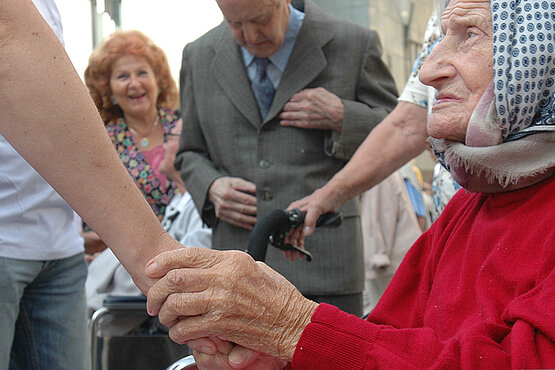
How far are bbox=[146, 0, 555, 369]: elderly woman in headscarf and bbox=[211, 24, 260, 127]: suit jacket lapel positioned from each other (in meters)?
1.29

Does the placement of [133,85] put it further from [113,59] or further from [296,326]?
[296,326]

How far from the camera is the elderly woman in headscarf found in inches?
52.9

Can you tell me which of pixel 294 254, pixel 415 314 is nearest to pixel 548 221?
pixel 415 314

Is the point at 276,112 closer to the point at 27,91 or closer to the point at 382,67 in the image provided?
the point at 382,67

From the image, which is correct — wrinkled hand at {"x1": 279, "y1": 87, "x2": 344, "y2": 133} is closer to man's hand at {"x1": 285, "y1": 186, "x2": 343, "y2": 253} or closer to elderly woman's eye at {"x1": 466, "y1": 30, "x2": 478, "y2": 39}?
man's hand at {"x1": 285, "y1": 186, "x2": 343, "y2": 253}

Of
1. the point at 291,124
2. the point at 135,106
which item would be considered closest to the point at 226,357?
the point at 291,124

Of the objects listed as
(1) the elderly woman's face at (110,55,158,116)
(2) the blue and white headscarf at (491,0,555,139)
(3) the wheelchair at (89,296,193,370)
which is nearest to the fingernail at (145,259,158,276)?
(2) the blue and white headscarf at (491,0,555,139)

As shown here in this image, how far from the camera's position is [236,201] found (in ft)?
9.16

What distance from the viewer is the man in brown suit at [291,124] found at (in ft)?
9.00

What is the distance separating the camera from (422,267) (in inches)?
70.4

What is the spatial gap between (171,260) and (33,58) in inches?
20.5

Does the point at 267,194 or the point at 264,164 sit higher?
the point at 264,164

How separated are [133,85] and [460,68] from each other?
293cm

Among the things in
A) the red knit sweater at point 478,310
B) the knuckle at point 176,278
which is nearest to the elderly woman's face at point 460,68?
the red knit sweater at point 478,310
